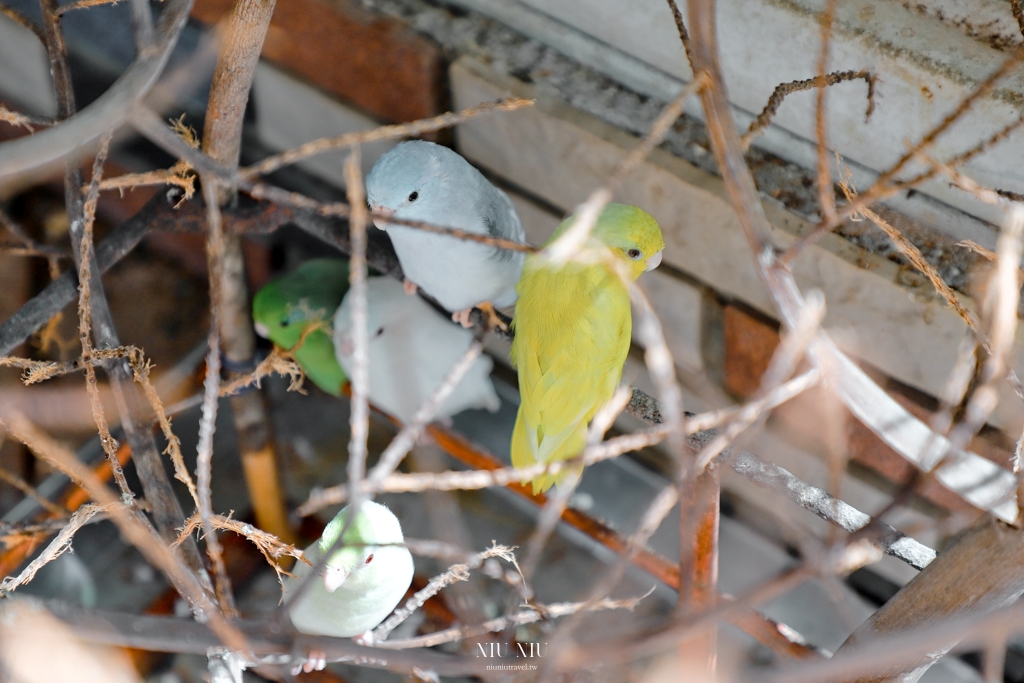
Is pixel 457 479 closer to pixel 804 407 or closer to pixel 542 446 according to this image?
pixel 542 446

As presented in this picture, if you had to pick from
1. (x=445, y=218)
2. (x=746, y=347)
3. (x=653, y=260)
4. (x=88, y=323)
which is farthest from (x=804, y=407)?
(x=88, y=323)

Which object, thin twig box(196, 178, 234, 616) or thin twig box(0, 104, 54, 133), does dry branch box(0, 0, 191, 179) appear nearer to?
thin twig box(196, 178, 234, 616)

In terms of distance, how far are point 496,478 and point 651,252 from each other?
373 mm

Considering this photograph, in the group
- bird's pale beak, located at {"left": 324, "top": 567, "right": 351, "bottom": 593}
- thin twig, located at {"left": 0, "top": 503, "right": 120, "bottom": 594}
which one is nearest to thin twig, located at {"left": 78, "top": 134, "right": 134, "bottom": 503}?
thin twig, located at {"left": 0, "top": 503, "right": 120, "bottom": 594}

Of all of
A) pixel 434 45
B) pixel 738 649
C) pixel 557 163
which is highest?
pixel 434 45

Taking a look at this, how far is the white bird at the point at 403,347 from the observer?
115 centimetres

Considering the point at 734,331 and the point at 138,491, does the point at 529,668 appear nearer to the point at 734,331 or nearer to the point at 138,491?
the point at 734,331

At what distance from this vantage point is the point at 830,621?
1318 millimetres

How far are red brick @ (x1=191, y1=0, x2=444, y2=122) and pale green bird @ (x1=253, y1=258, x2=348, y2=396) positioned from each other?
0.26 metres

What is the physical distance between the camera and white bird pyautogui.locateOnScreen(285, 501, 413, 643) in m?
0.81

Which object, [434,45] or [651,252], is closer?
[651,252]

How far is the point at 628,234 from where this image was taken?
741mm

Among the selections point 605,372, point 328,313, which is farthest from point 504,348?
point 605,372

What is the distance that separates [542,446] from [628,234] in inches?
8.8
